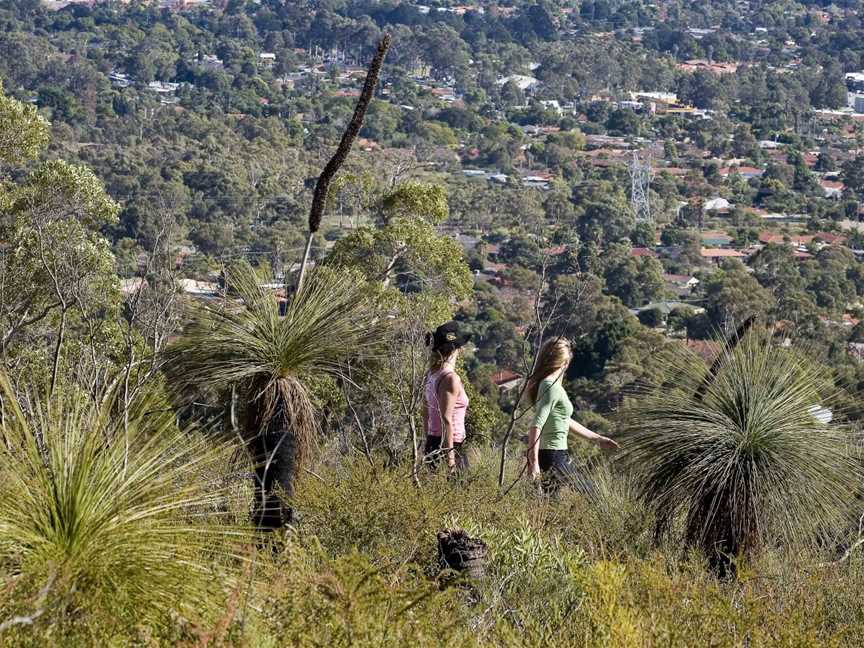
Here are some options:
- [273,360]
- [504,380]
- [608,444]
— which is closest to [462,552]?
[273,360]

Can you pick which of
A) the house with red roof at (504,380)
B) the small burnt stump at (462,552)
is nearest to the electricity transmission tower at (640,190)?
the house with red roof at (504,380)

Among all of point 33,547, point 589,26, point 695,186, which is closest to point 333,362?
point 33,547

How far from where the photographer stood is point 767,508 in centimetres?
365

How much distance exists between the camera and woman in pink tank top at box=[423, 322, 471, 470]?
4160mm

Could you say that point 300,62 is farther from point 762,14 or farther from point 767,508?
point 767,508

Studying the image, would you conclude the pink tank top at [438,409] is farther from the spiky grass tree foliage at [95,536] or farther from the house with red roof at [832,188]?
the house with red roof at [832,188]

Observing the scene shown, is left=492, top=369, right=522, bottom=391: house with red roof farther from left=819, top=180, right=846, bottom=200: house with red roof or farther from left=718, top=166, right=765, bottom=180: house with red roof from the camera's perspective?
left=718, top=166, right=765, bottom=180: house with red roof

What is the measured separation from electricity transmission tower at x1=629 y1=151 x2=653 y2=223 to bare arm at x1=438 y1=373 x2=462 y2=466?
35.7m

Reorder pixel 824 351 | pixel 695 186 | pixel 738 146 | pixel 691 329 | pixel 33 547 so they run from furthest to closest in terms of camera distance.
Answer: pixel 738 146 < pixel 695 186 < pixel 691 329 < pixel 824 351 < pixel 33 547

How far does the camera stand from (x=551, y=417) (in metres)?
4.27

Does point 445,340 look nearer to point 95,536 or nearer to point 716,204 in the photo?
point 95,536

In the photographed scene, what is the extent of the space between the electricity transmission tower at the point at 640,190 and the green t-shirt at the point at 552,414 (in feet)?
117

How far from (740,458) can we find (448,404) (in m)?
0.95

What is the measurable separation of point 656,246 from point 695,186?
34.9ft
